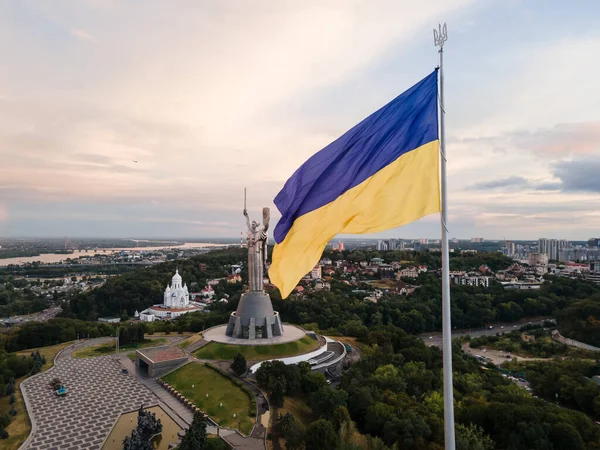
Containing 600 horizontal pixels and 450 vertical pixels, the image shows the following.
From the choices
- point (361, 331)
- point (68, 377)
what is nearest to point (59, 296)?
point (68, 377)

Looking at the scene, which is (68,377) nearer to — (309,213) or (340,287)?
(309,213)

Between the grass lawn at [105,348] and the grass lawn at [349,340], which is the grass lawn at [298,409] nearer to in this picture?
the grass lawn at [349,340]

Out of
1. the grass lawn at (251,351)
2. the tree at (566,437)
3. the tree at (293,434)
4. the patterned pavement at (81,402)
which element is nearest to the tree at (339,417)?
the tree at (293,434)

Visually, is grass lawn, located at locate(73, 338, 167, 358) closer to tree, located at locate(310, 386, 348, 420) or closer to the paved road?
tree, located at locate(310, 386, 348, 420)

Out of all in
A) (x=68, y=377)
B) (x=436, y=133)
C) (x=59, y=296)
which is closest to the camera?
(x=436, y=133)

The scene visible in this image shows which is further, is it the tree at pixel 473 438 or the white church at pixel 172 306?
the white church at pixel 172 306

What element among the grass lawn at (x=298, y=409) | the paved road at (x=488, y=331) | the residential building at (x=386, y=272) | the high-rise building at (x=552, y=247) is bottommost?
the paved road at (x=488, y=331)

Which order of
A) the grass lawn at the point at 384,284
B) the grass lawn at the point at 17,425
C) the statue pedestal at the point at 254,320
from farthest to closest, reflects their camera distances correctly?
the grass lawn at the point at 384,284, the statue pedestal at the point at 254,320, the grass lawn at the point at 17,425

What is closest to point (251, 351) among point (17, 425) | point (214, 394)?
point (214, 394)
